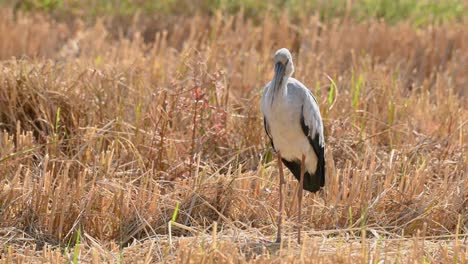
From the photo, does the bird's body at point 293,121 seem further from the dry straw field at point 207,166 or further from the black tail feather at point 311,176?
the dry straw field at point 207,166

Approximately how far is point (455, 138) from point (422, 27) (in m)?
5.18

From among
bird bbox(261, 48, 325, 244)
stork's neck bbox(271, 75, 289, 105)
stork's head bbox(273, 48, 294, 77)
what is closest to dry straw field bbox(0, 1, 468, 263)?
bird bbox(261, 48, 325, 244)

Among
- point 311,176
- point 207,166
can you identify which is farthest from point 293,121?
point 207,166

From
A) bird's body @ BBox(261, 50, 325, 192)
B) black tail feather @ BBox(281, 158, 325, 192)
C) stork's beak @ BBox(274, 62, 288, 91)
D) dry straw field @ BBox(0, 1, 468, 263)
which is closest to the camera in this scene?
dry straw field @ BBox(0, 1, 468, 263)

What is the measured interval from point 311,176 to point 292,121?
22.3 inches

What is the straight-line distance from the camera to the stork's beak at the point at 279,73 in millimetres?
5156

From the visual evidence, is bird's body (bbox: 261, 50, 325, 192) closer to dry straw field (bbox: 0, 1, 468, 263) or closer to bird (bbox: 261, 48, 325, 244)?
bird (bbox: 261, 48, 325, 244)

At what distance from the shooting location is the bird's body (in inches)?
207

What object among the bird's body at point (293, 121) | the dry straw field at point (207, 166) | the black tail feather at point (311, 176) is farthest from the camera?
the black tail feather at point (311, 176)

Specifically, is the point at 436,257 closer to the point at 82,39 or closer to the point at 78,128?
the point at 78,128

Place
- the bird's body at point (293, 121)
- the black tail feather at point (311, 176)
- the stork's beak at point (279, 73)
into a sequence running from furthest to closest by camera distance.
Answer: the black tail feather at point (311, 176) → the bird's body at point (293, 121) → the stork's beak at point (279, 73)

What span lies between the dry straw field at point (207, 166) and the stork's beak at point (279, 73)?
82 centimetres

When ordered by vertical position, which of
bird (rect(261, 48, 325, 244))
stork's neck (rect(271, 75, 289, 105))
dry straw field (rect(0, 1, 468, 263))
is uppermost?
stork's neck (rect(271, 75, 289, 105))

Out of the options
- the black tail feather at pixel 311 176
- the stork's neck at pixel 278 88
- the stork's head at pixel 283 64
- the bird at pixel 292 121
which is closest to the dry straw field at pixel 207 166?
the black tail feather at pixel 311 176
